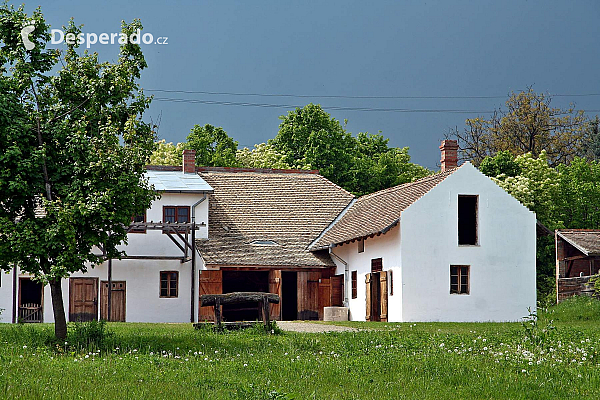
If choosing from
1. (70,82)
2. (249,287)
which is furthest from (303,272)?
(70,82)

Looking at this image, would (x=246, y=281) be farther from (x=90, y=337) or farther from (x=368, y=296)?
(x=90, y=337)

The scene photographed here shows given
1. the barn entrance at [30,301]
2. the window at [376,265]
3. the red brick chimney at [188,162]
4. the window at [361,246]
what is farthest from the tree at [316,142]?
the barn entrance at [30,301]

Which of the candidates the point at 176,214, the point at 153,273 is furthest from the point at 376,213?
the point at 153,273

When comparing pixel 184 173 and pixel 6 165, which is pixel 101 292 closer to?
pixel 184 173

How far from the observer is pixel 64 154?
55.2ft

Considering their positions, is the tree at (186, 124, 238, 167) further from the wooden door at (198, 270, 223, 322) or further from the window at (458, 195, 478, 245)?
the window at (458, 195, 478, 245)

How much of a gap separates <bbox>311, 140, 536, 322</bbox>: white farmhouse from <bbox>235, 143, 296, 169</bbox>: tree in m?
21.7

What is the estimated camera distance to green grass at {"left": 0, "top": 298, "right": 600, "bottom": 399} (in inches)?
438

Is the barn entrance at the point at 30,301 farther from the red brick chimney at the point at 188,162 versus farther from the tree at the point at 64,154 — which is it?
the tree at the point at 64,154

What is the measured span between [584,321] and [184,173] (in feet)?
67.4

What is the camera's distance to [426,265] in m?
32.5

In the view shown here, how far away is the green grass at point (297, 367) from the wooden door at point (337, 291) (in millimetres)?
18727

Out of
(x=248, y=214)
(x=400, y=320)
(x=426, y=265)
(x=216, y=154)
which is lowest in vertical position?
(x=400, y=320)

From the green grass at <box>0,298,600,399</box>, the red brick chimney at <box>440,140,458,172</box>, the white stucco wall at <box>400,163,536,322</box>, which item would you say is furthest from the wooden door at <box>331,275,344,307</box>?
the green grass at <box>0,298,600,399</box>
